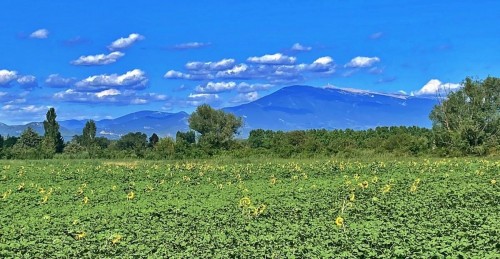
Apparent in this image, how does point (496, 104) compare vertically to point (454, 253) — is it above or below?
above

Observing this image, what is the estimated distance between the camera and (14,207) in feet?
48.0

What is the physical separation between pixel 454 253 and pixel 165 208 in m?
7.46

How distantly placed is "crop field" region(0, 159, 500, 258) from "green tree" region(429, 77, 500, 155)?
2447 cm

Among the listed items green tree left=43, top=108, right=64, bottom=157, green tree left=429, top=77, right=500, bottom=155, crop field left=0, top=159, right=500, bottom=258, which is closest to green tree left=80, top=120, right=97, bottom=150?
green tree left=43, top=108, right=64, bottom=157

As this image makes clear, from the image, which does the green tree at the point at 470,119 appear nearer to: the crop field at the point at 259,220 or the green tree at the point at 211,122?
the crop field at the point at 259,220

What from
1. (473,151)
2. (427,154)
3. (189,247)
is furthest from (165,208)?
(473,151)

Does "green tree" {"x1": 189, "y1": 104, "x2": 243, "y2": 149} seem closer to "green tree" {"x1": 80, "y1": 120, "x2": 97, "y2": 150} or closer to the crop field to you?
"green tree" {"x1": 80, "y1": 120, "x2": 97, "y2": 150}

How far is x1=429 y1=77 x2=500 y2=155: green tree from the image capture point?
42719mm

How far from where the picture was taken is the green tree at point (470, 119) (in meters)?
42.7

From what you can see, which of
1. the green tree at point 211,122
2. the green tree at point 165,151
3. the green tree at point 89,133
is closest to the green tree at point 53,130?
the green tree at point 89,133

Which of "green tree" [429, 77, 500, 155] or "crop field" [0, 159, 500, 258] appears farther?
"green tree" [429, 77, 500, 155]

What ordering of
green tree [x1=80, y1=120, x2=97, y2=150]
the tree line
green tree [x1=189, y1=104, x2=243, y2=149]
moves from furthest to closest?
green tree [x1=80, y1=120, x2=97, y2=150] → green tree [x1=189, y1=104, x2=243, y2=149] → the tree line

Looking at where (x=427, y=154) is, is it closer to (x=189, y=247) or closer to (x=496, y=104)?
(x=496, y=104)

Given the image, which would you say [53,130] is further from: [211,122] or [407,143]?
[407,143]
